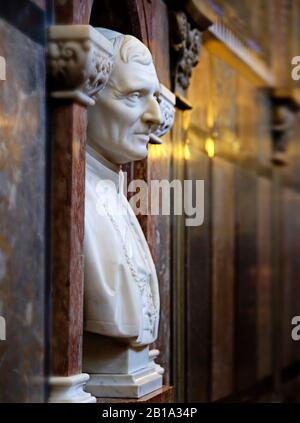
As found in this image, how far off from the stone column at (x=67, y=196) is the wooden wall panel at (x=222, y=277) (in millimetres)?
3015

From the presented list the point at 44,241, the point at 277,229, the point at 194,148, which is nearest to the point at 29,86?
the point at 44,241

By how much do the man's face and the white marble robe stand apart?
8 cm

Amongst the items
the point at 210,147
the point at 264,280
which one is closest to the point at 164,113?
the point at 210,147

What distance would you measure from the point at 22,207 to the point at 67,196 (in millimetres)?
257

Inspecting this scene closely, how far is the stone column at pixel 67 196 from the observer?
12.4ft

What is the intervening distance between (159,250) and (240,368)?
259 cm

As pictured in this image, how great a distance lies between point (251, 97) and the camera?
27.1 ft

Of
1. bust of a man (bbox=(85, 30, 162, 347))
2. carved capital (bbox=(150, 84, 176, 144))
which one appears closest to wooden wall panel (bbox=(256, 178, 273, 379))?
carved capital (bbox=(150, 84, 176, 144))

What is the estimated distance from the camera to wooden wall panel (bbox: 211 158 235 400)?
6.85 m

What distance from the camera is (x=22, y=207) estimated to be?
11.8 ft

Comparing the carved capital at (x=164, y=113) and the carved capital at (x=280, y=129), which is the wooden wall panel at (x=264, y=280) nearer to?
the carved capital at (x=280, y=129)

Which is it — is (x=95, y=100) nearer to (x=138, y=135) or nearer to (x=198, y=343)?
(x=138, y=135)

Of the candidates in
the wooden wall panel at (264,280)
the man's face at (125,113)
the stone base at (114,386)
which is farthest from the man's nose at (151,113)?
the wooden wall panel at (264,280)

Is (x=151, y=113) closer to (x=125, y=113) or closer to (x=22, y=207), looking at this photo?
(x=125, y=113)
